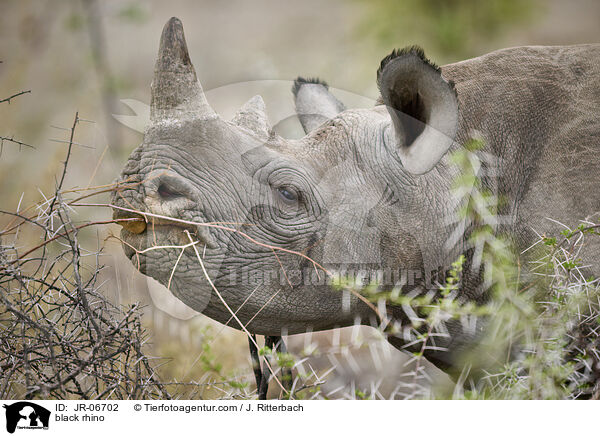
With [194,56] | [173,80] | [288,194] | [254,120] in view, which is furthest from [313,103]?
[194,56]

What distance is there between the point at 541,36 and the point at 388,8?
0.81 m

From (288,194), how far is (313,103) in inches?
Result: 37.8

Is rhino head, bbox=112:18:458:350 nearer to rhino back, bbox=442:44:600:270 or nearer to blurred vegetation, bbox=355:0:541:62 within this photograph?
rhino back, bbox=442:44:600:270

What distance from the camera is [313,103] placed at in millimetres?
3279

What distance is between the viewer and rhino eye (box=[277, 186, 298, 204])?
2.43m

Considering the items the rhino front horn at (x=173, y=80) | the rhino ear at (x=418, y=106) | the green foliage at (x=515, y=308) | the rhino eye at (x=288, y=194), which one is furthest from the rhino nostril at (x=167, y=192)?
the rhino ear at (x=418, y=106)

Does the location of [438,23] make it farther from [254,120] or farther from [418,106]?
[254,120]

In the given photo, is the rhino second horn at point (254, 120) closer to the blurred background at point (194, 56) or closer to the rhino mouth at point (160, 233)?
the rhino mouth at point (160, 233)

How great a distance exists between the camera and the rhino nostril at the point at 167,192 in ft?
7.29

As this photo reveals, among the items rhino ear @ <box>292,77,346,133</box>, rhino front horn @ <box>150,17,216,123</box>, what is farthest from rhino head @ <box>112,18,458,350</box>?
rhino ear @ <box>292,77,346,133</box>

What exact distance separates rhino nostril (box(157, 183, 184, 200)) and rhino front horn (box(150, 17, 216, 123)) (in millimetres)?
219
